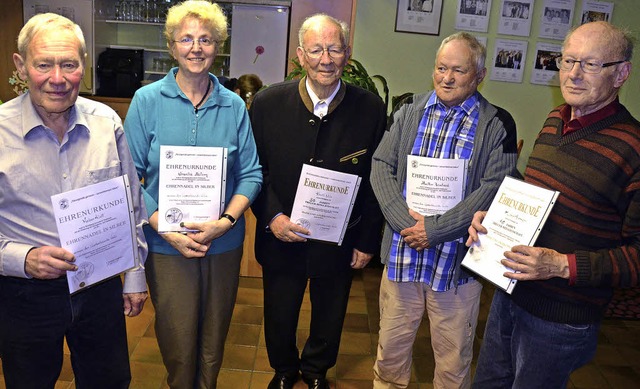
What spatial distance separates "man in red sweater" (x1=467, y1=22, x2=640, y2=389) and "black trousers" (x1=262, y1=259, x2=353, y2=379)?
2.89 feet

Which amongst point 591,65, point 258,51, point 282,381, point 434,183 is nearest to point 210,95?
point 434,183

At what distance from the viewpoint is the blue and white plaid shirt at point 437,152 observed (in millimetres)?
2006

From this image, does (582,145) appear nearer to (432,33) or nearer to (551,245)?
(551,245)

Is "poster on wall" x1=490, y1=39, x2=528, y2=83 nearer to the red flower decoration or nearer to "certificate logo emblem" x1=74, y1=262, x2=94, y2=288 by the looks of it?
the red flower decoration

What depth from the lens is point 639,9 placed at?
451 centimetres

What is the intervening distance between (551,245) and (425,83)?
3.21 metres

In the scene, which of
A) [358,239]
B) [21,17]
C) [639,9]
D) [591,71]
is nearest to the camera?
[591,71]

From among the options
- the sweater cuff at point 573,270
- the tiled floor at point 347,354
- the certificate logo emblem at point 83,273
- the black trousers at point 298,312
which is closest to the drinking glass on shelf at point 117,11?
the tiled floor at point 347,354

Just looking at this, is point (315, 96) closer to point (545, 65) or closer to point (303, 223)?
point (303, 223)

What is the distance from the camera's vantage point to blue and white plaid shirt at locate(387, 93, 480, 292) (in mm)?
2006

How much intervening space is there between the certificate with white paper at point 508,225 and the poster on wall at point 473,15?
3.14 meters

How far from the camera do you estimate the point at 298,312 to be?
7.94 ft

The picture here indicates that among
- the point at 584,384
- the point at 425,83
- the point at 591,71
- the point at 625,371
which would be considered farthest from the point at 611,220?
the point at 425,83

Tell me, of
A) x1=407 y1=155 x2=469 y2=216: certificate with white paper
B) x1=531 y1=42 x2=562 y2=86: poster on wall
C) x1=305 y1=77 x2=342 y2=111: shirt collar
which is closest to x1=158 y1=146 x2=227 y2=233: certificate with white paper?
x1=305 y1=77 x2=342 y2=111: shirt collar
